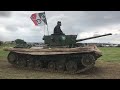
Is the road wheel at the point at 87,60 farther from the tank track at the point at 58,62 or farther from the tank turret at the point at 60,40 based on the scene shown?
the tank turret at the point at 60,40

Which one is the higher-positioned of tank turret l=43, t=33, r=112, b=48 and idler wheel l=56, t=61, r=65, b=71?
tank turret l=43, t=33, r=112, b=48

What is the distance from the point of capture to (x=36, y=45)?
1878 cm

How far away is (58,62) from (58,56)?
0.37 m

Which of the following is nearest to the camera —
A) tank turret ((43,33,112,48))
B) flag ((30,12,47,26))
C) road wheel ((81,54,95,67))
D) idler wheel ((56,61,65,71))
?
road wheel ((81,54,95,67))

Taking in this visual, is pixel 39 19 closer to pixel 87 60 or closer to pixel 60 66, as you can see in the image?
pixel 60 66

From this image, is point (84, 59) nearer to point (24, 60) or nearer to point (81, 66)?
point (81, 66)

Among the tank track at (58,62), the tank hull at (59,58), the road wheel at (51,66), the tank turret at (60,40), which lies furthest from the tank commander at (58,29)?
the road wheel at (51,66)

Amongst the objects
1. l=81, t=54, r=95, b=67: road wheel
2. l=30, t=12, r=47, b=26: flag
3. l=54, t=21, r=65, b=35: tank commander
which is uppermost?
l=30, t=12, r=47, b=26: flag

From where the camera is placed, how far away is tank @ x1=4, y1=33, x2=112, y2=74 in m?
15.6

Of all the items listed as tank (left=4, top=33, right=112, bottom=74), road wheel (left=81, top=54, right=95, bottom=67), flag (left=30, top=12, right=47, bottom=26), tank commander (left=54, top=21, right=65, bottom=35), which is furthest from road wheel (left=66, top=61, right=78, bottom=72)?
flag (left=30, top=12, right=47, bottom=26)

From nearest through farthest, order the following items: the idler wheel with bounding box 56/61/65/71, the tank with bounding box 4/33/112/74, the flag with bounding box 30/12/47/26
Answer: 1. the tank with bounding box 4/33/112/74
2. the idler wheel with bounding box 56/61/65/71
3. the flag with bounding box 30/12/47/26

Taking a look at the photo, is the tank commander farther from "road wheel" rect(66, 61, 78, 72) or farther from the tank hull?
"road wheel" rect(66, 61, 78, 72)
